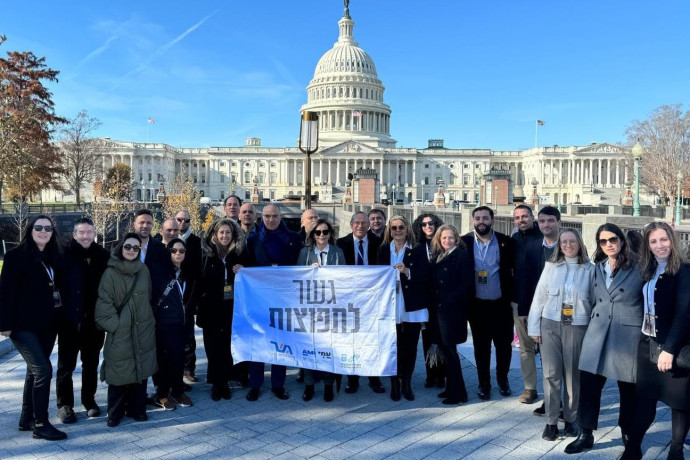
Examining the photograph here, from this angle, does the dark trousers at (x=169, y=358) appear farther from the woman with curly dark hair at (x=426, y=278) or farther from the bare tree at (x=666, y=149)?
the bare tree at (x=666, y=149)

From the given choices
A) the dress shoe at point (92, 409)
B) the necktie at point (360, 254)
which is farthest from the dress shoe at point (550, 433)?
the dress shoe at point (92, 409)

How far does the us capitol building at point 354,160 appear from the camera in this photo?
120 meters

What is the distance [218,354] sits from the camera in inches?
266

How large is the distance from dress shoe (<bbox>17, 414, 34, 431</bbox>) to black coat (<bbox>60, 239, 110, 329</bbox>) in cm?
102

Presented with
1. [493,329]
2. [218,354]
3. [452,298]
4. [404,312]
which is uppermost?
[452,298]

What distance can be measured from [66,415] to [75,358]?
60 cm

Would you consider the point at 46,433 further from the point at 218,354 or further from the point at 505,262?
the point at 505,262

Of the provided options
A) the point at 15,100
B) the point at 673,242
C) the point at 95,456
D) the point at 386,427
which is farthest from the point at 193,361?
the point at 15,100

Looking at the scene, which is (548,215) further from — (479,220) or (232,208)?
(232,208)

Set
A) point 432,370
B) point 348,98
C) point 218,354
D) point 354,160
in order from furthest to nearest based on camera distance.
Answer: point 348,98 → point 354,160 → point 432,370 → point 218,354

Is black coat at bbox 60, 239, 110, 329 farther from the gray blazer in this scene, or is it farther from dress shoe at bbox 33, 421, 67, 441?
the gray blazer

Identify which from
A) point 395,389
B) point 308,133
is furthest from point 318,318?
point 308,133

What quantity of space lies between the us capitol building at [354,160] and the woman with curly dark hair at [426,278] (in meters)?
110

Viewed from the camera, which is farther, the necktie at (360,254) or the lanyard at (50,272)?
the necktie at (360,254)
